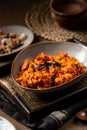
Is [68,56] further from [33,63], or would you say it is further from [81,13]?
[81,13]

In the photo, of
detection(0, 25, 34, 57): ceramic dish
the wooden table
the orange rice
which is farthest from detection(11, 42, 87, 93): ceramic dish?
the wooden table

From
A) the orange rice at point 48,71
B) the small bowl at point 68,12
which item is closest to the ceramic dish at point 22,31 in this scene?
the small bowl at point 68,12

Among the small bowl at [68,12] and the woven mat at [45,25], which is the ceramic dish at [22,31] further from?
the small bowl at [68,12]

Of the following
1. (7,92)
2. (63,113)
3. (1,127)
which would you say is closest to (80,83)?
(63,113)

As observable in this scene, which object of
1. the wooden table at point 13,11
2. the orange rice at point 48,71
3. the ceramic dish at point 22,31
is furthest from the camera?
the wooden table at point 13,11

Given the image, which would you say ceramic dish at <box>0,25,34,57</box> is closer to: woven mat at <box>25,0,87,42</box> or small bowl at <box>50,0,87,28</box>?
woven mat at <box>25,0,87,42</box>

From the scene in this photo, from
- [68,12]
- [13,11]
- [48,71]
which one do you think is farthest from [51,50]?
[13,11]
